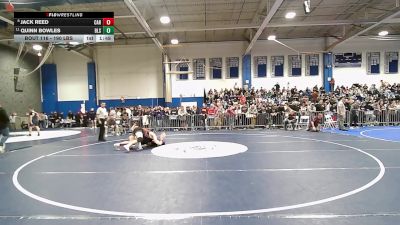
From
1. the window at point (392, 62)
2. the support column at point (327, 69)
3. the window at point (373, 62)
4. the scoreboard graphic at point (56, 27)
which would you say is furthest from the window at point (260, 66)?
the scoreboard graphic at point (56, 27)

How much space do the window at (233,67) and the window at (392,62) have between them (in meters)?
13.0

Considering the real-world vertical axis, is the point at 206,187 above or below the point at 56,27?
below

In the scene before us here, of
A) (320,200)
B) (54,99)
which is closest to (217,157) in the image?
(320,200)

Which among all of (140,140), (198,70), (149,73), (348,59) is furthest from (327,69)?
(140,140)

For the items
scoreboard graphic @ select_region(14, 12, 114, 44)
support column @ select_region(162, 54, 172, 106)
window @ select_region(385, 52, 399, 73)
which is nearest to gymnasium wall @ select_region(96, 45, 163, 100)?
support column @ select_region(162, 54, 172, 106)

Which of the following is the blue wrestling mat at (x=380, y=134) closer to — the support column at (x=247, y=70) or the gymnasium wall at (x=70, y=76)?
the support column at (x=247, y=70)

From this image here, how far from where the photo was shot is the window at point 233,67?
2667cm

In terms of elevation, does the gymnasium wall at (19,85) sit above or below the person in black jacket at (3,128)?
above

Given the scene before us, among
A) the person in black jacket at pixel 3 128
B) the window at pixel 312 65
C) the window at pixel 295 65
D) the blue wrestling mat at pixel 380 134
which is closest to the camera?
the person in black jacket at pixel 3 128

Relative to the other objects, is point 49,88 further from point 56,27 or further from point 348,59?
point 348,59

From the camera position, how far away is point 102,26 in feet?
30.6

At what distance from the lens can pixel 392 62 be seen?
83.7ft

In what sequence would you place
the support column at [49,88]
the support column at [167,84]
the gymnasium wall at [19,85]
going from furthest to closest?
the support column at [49,88] < the support column at [167,84] < the gymnasium wall at [19,85]

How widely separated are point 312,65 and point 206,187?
23.5 meters
